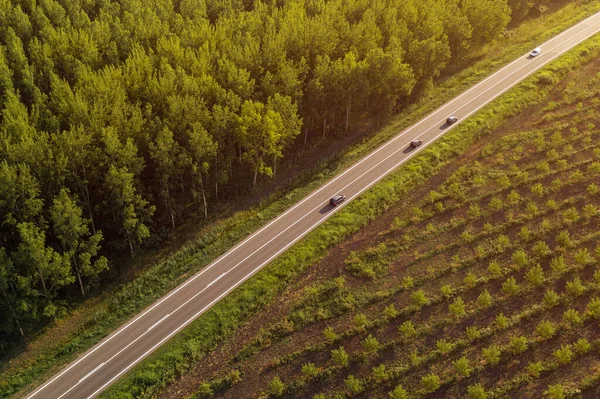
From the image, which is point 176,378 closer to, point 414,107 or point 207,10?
point 414,107

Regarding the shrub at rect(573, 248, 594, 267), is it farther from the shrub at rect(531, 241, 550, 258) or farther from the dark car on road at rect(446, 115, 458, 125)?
the dark car on road at rect(446, 115, 458, 125)

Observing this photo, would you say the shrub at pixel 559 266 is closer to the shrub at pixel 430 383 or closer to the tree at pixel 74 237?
the shrub at pixel 430 383

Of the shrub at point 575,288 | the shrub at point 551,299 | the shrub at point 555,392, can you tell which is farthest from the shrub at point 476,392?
the shrub at point 575,288

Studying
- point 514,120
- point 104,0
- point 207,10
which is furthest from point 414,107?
point 104,0

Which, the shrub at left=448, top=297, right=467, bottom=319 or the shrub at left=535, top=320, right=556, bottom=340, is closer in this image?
the shrub at left=535, top=320, right=556, bottom=340

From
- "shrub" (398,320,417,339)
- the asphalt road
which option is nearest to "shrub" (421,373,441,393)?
"shrub" (398,320,417,339)

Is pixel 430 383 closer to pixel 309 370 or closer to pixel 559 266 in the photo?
pixel 309 370
